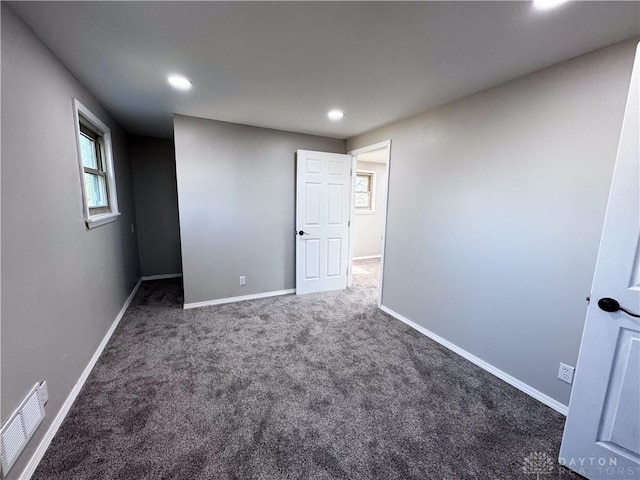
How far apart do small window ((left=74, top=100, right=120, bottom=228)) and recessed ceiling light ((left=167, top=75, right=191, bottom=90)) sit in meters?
0.79

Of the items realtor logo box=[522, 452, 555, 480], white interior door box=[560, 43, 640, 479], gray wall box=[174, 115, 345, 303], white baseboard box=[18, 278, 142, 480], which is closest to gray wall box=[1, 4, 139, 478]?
white baseboard box=[18, 278, 142, 480]

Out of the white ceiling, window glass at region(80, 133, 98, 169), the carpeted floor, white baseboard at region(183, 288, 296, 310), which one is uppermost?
the white ceiling

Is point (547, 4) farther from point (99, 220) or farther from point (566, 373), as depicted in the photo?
point (99, 220)

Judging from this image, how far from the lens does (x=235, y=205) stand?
11.2 ft

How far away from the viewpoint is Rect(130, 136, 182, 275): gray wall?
13.8ft

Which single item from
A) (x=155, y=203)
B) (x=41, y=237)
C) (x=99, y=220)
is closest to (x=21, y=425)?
(x=41, y=237)

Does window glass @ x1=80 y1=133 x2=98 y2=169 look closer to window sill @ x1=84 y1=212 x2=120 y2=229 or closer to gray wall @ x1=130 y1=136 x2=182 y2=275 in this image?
window sill @ x1=84 y1=212 x2=120 y2=229

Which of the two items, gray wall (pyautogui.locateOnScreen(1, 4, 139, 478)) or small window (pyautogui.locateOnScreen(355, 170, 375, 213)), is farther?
small window (pyautogui.locateOnScreen(355, 170, 375, 213))

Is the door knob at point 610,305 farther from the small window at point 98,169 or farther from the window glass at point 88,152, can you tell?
the window glass at point 88,152

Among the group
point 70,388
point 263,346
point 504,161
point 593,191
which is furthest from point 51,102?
point 593,191

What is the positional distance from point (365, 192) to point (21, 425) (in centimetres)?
585

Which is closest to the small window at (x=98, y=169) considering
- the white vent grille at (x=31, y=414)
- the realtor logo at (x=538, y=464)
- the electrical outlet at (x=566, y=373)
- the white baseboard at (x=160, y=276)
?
the white vent grille at (x=31, y=414)

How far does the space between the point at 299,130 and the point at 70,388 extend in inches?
132

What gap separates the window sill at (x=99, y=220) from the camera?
7.12 feet
